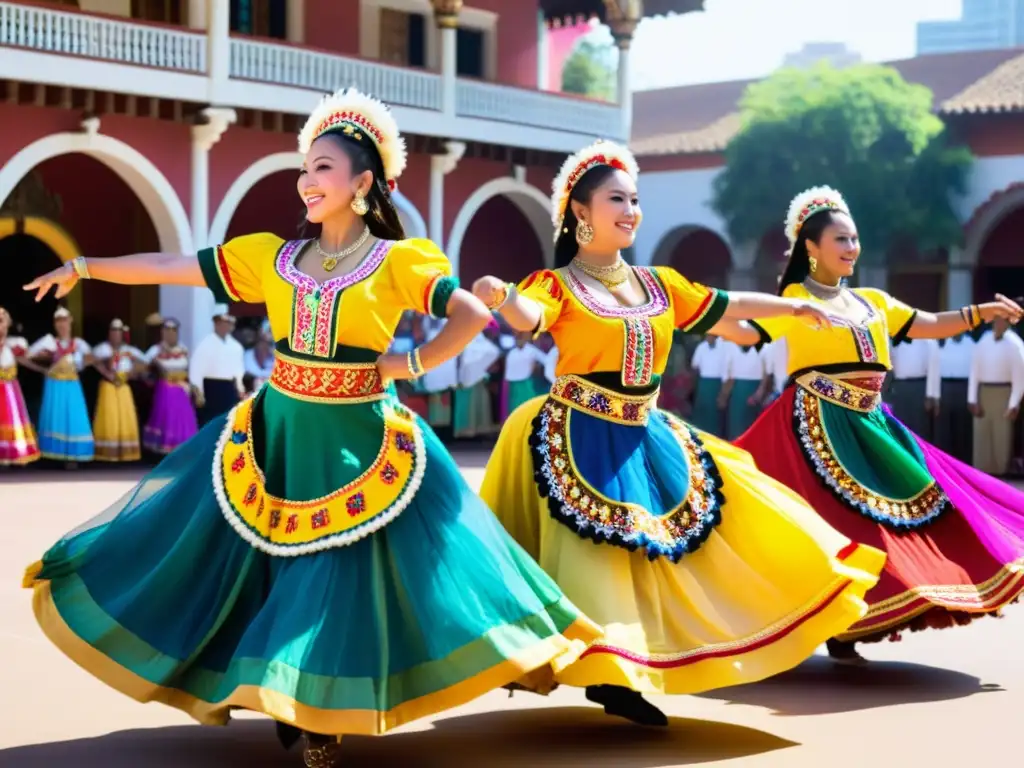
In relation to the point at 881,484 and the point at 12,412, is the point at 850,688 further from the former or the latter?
the point at 12,412

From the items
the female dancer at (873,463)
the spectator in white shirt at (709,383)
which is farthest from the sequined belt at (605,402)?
the spectator in white shirt at (709,383)

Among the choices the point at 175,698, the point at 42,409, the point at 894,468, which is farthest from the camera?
the point at 42,409

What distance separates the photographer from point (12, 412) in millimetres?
15625

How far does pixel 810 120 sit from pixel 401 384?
36.7ft

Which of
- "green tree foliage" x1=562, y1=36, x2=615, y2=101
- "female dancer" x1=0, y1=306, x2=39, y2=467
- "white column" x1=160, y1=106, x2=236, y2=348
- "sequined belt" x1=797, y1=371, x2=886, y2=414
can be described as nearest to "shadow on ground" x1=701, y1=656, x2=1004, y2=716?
"sequined belt" x1=797, y1=371, x2=886, y2=414

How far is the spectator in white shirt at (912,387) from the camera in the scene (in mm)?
17375

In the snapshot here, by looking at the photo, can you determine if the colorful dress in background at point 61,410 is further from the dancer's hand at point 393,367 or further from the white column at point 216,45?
the dancer's hand at point 393,367

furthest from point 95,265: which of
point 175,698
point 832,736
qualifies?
point 832,736

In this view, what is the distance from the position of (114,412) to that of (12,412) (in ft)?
3.80

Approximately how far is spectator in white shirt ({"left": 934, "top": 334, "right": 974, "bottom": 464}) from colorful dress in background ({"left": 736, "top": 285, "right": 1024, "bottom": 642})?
1055 cm

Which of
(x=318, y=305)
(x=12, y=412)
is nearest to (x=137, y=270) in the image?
(x=318, y=305)

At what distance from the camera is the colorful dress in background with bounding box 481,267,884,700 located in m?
5.43

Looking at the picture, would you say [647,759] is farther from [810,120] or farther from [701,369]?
[810,120]

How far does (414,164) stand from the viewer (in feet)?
72.5
